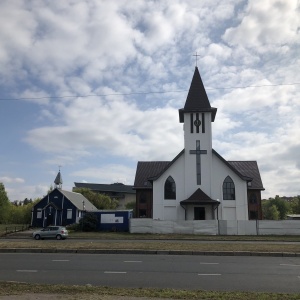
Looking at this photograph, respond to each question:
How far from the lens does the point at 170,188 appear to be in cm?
4372

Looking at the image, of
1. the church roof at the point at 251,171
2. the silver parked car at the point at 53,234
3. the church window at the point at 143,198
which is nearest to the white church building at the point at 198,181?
the church roof at the point at 251,171

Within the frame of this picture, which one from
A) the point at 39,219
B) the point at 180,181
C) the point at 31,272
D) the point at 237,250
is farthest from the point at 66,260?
the point at 39,219

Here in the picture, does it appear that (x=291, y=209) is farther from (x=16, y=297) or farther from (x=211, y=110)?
(x=16, y=297)

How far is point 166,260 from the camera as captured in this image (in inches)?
619

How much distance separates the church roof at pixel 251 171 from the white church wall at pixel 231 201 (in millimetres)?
9234

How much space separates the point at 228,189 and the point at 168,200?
24.3 ft

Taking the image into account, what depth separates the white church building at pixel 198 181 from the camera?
42.3 m

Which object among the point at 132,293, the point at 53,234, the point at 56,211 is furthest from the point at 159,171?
the point at 132,293

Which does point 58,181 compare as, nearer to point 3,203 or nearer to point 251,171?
point 3,203

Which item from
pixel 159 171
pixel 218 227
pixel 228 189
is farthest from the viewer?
pixel 159 171

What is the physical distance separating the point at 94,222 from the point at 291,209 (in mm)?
78084

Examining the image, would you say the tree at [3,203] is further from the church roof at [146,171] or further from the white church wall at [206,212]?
the white church wall at [206,212]

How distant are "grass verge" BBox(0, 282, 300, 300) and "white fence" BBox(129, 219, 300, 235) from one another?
2748cm

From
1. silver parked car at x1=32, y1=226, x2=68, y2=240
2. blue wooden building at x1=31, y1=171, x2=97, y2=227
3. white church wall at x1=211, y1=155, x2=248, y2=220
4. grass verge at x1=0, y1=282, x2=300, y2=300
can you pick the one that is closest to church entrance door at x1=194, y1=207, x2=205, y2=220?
white church wall at x1=211, y1=155, x2=248, y2=220
